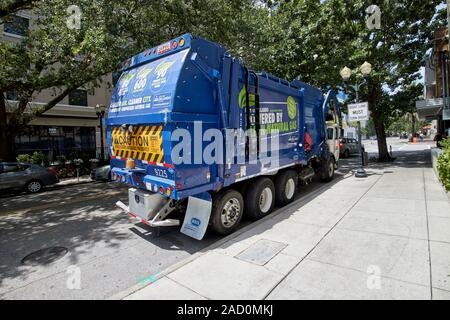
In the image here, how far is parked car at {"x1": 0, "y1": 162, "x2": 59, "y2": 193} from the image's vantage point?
1064 cm

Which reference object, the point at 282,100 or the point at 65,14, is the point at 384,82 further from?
the point at 65,14

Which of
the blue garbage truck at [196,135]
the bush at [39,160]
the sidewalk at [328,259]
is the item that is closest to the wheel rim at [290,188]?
the sidewalk at [328,259]

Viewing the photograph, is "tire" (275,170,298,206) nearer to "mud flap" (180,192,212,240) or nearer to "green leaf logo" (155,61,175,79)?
"mud flap" (180,192,212,240)

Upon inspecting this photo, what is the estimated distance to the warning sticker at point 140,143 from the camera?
14.5 feet

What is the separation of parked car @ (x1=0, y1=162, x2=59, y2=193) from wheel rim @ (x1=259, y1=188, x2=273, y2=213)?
10783mm

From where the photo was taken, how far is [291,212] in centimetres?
628

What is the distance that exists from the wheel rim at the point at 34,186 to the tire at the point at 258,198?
10624mm

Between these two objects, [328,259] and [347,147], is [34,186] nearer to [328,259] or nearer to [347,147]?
[328,259]

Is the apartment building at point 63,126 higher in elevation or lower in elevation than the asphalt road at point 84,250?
higher

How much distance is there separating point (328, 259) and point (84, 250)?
4.33 meters

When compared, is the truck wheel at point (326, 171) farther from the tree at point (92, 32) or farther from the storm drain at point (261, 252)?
the tree at point (92, 32)

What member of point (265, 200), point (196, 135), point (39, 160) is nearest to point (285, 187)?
point (265, 200)

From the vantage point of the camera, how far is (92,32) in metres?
8.79
